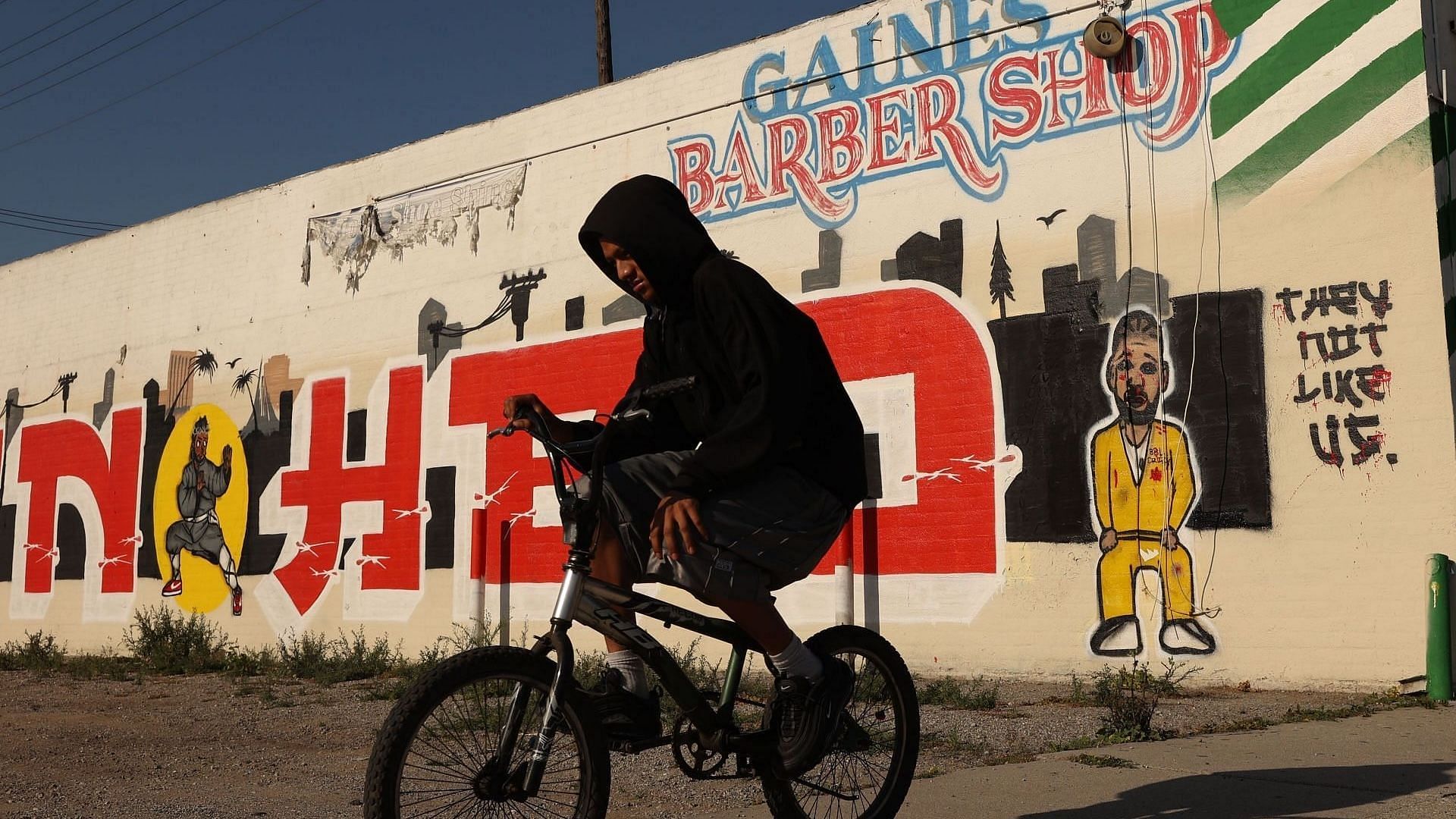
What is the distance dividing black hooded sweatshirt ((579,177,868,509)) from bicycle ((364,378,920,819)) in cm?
20

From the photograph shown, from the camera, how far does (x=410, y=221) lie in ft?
45.6

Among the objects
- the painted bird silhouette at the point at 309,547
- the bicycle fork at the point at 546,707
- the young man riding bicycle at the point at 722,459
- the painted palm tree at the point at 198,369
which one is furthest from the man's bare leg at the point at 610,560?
the painted palm tree at the point at 198,369

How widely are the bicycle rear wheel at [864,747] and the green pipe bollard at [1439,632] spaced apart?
4.58 m

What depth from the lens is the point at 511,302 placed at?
12.9 metres

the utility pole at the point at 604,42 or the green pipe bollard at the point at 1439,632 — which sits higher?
the utility pole at the point at 604,42

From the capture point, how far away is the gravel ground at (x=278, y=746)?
5293mm

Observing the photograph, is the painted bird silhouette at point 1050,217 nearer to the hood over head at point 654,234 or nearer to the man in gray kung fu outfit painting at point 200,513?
the hood over head at point 654,234

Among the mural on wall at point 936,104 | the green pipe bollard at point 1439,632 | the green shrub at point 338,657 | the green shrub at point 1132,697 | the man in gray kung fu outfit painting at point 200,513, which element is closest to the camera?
the green shrub at point 1132,697

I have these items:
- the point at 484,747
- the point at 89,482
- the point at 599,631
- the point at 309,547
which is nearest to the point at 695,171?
the point at 309,547

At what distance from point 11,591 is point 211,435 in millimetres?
4663

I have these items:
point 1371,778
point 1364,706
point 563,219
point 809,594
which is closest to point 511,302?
point 563,219

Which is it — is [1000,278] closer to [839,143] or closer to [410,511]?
[839,143]

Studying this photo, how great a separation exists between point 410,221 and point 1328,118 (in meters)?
8.68

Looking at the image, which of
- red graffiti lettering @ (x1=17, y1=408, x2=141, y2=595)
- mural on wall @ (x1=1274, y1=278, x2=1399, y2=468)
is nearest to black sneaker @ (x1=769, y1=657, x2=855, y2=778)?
mural on wall @ (x1=1274, y1=278, x2=1399, y2=468)
